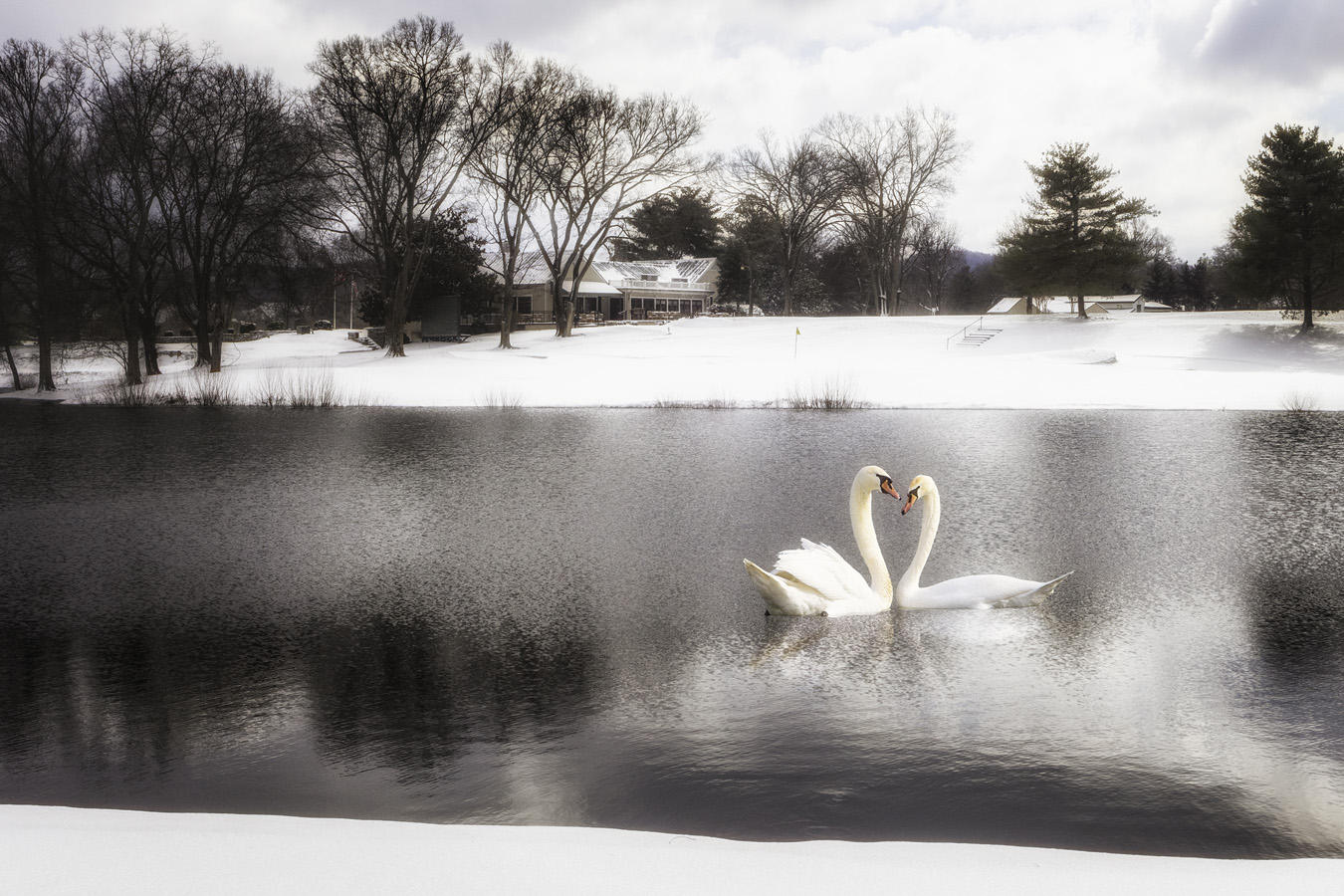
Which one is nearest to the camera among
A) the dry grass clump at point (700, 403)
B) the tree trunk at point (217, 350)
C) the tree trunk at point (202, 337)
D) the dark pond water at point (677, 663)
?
the dark pond water at point (677, 663)

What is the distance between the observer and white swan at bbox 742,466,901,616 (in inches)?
340

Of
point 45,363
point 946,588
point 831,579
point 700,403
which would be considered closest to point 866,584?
point 831,579

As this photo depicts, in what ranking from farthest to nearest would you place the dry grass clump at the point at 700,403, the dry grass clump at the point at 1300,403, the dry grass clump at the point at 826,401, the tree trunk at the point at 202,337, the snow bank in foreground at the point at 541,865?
the tree trunk at the point at 202,337, the dry grass clump at the point at 700,403, the dry grass clump at the point at 826,401, the dry grass clump at the point at 1300,403, the snow bank in foreground at the point at 541,865

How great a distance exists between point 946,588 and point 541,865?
212 inches

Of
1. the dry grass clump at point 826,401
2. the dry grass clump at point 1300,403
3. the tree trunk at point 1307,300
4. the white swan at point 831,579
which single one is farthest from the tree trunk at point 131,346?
the tree trunk at point 1307,300

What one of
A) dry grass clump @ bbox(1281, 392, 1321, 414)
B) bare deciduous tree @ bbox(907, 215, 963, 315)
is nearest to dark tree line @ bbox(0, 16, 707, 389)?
dry grass clump @ bbox(1281, 392, 1321, 414)

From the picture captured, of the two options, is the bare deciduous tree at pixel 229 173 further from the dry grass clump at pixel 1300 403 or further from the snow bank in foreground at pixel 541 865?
the snow bank in foreground at pixel 541 865

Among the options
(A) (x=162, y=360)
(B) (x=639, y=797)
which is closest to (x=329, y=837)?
(B) (x=639, y=797)

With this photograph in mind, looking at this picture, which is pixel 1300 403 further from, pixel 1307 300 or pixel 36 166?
pixel 36 166

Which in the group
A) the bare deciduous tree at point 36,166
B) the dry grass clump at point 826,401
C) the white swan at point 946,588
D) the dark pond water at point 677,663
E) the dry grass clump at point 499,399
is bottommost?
the dark pond water at point 677,663

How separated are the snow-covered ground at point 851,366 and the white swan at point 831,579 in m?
22.6

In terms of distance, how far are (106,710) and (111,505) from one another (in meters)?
9.77

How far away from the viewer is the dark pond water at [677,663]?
226 inches

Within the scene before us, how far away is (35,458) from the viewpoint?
21531 mm
